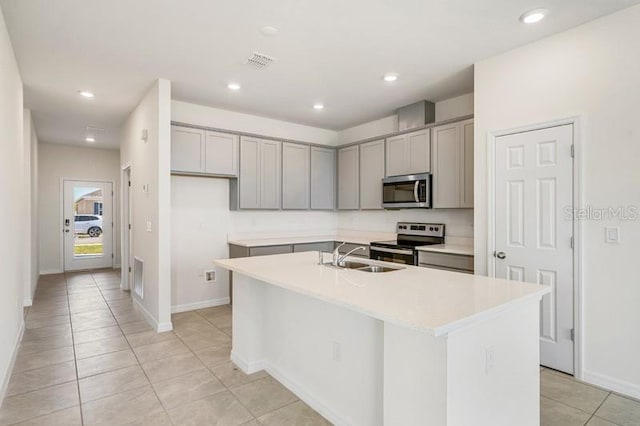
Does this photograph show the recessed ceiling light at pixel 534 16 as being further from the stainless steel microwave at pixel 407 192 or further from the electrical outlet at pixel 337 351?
the electrical outlet at pixel 337 351

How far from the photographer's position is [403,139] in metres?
4.59

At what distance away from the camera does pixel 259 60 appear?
3.25 m

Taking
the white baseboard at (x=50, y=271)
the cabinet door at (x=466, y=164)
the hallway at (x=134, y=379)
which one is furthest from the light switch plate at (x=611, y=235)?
the white baseboard at (x=50, y=271)

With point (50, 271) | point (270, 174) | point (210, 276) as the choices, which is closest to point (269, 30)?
point (270, 174)

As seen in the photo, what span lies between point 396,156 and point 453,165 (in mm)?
904

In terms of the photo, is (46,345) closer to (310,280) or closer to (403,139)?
(310,280)

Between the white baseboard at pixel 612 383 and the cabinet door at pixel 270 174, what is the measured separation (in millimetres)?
3897

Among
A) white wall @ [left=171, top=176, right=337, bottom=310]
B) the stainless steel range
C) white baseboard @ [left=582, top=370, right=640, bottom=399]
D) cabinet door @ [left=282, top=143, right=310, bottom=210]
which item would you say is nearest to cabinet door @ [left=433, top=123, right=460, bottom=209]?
the stainless steel range

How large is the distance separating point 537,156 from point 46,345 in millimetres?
4871

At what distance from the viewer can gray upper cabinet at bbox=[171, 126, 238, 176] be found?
4.27 m

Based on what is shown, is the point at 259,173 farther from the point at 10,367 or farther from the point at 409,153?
the point at 10,367

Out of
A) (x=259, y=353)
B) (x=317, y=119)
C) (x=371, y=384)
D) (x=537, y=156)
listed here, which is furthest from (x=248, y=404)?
(x=317, y=119)

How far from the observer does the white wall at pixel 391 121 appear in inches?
164

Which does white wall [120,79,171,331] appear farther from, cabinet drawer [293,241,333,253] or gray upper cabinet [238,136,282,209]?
cabinet drawer [293,241,333,253]
